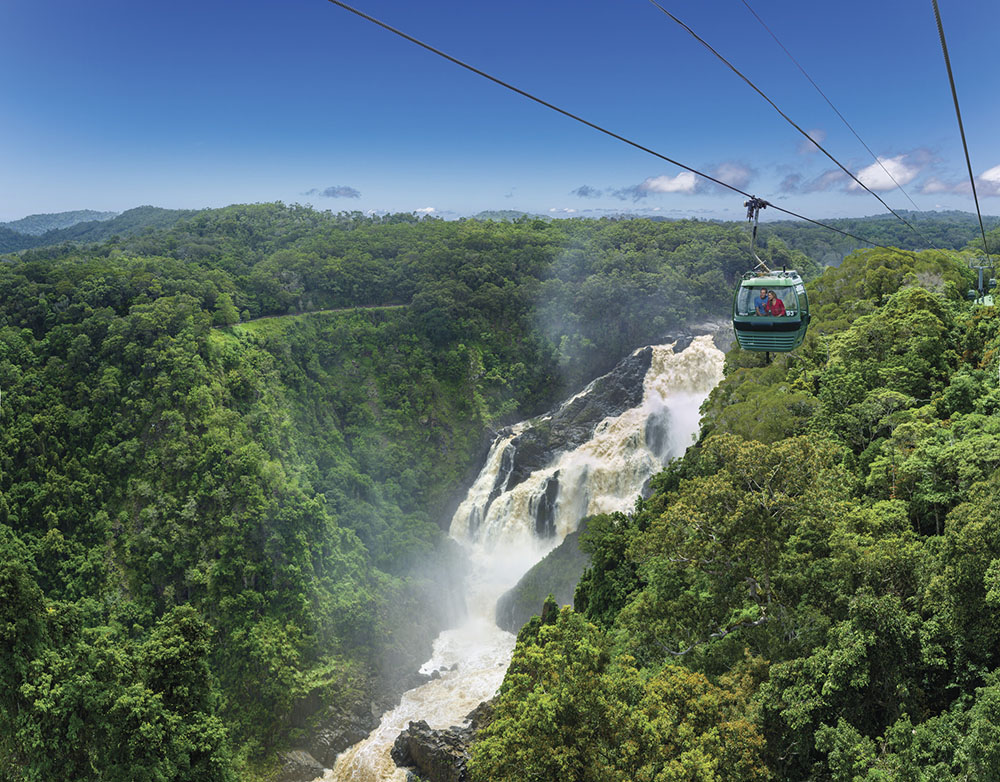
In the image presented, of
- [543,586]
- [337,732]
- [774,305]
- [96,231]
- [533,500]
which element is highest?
[96,231]

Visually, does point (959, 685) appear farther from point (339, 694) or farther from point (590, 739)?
point (339, 694)

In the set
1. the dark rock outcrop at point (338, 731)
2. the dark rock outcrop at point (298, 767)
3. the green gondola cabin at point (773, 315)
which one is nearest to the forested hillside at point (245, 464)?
the dark rock outcrop at point (338, 731)

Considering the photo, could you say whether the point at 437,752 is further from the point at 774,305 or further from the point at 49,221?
the point at 49,221

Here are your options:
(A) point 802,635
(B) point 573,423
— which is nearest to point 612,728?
(A) point 802,635

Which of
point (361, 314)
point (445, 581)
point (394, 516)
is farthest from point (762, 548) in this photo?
point (361, 314)

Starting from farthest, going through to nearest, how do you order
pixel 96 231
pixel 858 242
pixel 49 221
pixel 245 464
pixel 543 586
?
pixel 49 221
pixel 96 231
pixel 858 242
pixel 245 464
pixel 543 586

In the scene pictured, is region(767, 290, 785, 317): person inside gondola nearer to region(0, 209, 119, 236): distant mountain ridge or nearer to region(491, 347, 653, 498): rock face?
region(491, 347, 653, 498): rock face

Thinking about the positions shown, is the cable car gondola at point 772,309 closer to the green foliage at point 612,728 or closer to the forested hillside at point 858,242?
the green foliage at point 612,728
